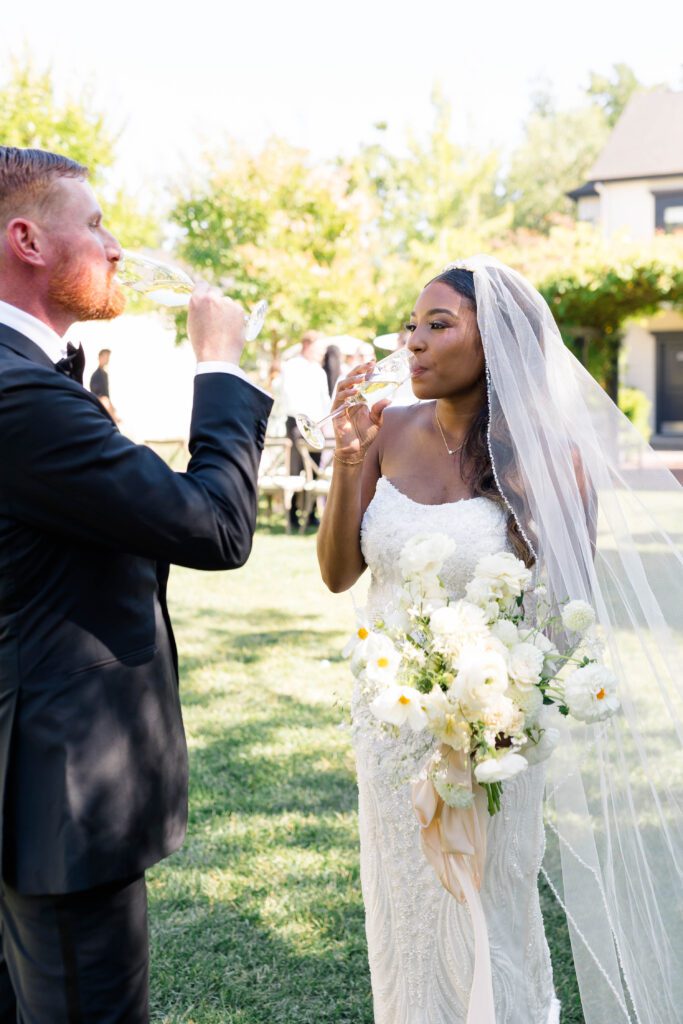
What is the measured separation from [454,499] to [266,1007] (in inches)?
72.4

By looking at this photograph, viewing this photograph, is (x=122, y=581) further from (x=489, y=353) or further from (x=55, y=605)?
(x=489, y=353)

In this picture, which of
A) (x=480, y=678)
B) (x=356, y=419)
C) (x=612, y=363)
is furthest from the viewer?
(x=612, y=363)

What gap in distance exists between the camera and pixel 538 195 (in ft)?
187

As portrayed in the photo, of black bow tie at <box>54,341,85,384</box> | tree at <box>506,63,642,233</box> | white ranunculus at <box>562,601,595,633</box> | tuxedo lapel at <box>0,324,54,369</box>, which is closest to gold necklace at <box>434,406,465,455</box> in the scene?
white ranunculus at <box>562,601,595,633</box>

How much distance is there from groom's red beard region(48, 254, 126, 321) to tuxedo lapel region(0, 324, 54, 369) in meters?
0.10

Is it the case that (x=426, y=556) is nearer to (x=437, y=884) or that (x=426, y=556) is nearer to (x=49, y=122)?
(x=437, y=884)

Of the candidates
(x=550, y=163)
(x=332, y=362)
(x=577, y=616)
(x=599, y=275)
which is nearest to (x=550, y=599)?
(x=577, y=616)

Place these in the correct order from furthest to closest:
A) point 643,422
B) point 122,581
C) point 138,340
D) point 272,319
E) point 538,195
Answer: point 538,195 → point 138,340 → point 643,422 → point 272,319 → point 122,581

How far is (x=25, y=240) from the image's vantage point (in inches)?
78.1

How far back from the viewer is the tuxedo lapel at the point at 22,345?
1.97 m

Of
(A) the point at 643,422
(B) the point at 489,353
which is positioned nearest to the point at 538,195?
(A) the point at 643,422

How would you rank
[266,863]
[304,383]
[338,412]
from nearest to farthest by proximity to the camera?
[338,412]
[266,863]
[304,383]

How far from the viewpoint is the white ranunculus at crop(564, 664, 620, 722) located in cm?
218

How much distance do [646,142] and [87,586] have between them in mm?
38167
